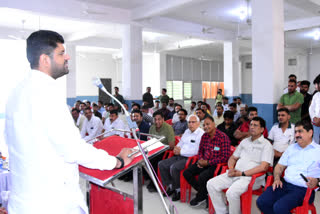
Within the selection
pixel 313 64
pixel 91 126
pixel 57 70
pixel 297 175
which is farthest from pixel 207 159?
pixel 313 64

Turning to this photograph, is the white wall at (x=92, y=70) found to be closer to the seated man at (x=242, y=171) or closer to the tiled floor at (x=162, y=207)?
the tiled floor at (x=162, y=207)

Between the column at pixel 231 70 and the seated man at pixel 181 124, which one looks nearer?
the seated man at pixel 181 124

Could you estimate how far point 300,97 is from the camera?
4.44m

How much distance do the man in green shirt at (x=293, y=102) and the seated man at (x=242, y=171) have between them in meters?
1.60

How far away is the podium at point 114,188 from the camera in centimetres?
150

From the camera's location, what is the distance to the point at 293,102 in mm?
4480

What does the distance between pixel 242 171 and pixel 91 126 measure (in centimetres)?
330

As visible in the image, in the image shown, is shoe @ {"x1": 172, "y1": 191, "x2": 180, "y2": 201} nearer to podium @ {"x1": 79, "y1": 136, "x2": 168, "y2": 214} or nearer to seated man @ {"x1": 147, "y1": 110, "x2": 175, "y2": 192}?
seated man @ {"x1": 147, "y1": 110, "x2": 175, "y2": 192}

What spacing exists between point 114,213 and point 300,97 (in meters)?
3.57

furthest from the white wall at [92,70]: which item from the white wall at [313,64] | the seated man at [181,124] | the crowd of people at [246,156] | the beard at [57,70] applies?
the beard at [57,70]

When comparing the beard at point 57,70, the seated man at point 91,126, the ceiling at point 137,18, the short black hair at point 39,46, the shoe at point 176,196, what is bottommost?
the shoe at point 176,196

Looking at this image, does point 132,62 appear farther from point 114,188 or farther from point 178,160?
point 114,188

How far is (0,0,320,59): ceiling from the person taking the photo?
6251 mm

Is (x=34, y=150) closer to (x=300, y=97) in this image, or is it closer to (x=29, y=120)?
(x=29, y=120)
